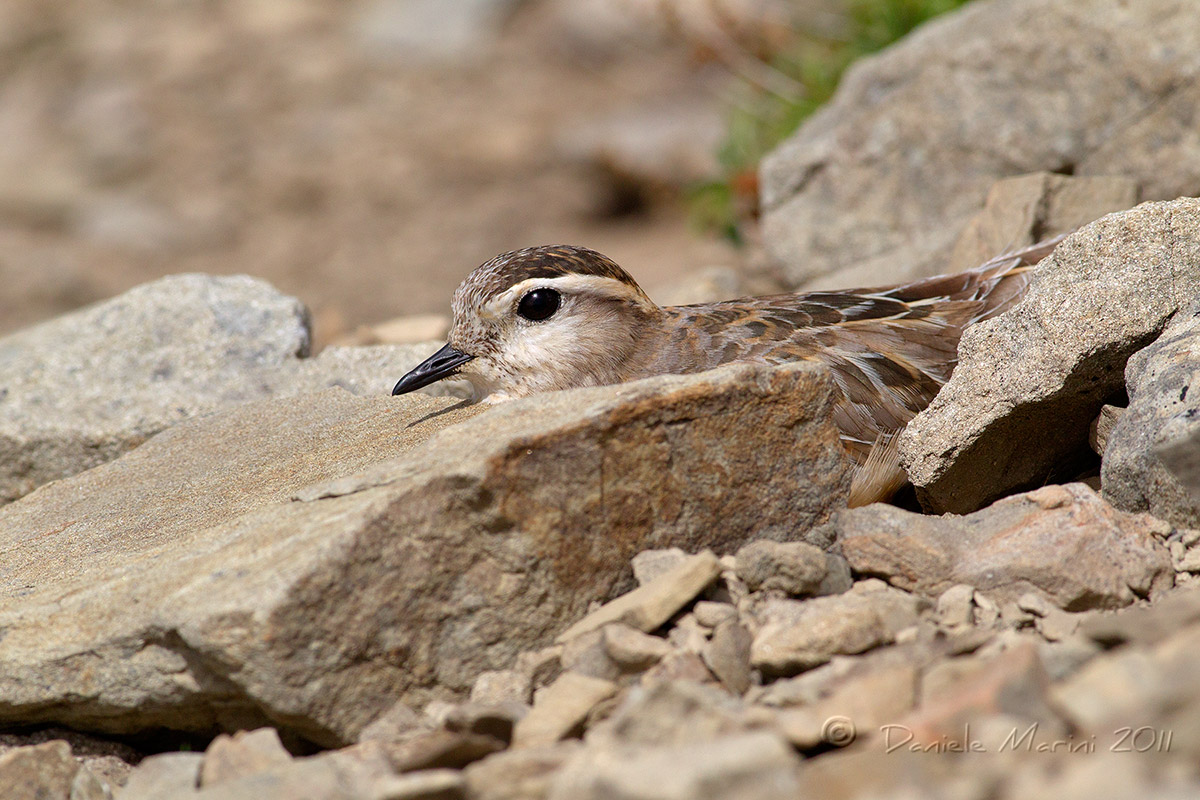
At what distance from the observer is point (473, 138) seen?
15008mm

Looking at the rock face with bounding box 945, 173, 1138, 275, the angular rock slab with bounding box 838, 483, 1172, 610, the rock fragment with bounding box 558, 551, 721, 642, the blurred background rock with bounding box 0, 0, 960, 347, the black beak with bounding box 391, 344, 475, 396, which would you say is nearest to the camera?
the rock fragment with bounding box 558, 551, 721, 642

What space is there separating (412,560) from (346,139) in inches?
489

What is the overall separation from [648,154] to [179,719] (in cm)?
1092

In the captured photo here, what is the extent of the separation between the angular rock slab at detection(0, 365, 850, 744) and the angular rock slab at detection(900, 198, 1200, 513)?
1.78 ft

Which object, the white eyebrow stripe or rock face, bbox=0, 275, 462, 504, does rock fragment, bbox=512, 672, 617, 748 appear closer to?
the white eyebrow stripe

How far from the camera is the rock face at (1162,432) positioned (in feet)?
12.2

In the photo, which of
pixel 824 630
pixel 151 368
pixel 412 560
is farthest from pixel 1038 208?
pixel 151 368

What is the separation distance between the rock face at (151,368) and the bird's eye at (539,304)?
37.7 inches

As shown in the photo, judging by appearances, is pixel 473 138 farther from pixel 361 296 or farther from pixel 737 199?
pixel 737 199

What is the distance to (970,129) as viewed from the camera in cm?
730

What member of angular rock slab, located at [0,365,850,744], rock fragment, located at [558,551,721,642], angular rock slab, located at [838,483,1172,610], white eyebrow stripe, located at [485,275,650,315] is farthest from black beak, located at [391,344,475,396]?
angular rock slab, located at [838,483,1172,610]

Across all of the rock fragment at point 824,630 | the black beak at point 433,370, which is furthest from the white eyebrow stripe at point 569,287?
the rock fragment at point 824,630

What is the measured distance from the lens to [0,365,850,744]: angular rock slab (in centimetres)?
340

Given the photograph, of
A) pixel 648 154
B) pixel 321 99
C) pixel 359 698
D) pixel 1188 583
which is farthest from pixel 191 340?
pixel 321 99
